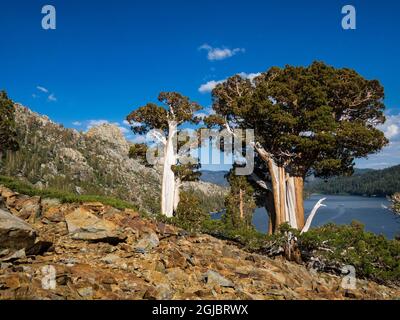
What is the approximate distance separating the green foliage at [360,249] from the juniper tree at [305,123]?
3872 mm

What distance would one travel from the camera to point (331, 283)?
14789 millimetres

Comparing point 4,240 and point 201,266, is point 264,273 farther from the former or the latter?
point 4,240

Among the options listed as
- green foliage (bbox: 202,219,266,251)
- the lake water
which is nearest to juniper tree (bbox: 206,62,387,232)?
green foliage (bbox: 202,219,266,251)

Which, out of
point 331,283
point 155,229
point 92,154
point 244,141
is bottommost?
point 331,283

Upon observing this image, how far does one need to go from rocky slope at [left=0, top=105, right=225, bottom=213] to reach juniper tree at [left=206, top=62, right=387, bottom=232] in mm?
101633

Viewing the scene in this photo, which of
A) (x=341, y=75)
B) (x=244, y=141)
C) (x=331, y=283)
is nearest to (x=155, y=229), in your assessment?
(x=331, y=283)

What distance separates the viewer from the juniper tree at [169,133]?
78.2ft

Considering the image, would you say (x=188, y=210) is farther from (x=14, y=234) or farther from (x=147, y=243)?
(x=14, y=234)

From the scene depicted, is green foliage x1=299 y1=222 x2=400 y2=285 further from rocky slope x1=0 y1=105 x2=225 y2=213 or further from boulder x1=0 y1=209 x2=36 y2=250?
rocky slope x1=0 y1=105 x2=225 y2=213

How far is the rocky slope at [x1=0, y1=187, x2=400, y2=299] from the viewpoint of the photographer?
7871mm

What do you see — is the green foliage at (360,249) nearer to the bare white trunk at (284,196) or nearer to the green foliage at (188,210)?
the bare white trunk at (284,196)

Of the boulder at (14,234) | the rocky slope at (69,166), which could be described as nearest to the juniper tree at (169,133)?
the boulder at (14,234)

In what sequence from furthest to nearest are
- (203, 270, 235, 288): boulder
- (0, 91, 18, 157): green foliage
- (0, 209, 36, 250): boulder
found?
(0, 91, 18, 157): green foliage, (203, 270, 235, 288): boulder, (0, 209, 36, 250): boulder
